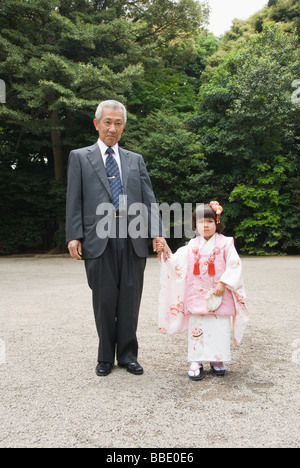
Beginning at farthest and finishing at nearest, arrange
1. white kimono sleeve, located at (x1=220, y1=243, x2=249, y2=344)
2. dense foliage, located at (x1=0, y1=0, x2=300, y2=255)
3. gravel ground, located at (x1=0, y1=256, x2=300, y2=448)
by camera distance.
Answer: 1. dense foliage, located at (x1=0, y1=0, x2=300, y2=255)
2. white kimono sleeve, located at (x1=220, y1=243, x2=249, y2=344)
3. gravel ground, located at (x1=0, y1=256, x2=300, y2=448)

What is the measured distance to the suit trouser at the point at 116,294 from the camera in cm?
272

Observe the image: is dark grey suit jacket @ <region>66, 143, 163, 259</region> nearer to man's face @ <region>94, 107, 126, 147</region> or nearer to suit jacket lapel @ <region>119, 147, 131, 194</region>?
suit jacket lapel @ <region>119, 147, 131, 194</region>

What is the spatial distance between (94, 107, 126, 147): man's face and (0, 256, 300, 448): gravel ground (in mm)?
1619

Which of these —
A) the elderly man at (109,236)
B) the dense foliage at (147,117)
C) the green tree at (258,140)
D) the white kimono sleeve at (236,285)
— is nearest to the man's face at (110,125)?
the elderly man at (109,236)

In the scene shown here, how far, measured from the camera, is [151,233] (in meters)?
2.86

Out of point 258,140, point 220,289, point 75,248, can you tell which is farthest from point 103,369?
point 258,140

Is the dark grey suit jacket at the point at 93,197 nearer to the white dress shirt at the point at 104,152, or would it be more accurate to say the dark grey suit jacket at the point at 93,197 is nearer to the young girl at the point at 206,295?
the white dress shirt at the point at 104,152

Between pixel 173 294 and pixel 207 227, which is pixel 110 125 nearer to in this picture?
pixel 207 227

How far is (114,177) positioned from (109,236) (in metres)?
0.43

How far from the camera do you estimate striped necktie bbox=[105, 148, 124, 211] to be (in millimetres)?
2787

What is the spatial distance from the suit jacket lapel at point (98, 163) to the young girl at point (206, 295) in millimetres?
601

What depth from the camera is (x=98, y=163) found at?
2.82 metres

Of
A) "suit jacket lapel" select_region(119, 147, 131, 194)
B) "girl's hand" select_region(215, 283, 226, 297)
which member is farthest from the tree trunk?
"girl's hand" select_region(215, 283, 226, 297)

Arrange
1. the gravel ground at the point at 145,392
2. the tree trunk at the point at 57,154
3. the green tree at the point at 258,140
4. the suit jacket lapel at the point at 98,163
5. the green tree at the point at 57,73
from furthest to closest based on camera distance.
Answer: the tree trunk at the point at 57,154
the green tree at the point at 258,140
the green tree at the point at 57,73
the suit jacket lapel at the point at 98,163
the gravel ground at the point at 145,392
